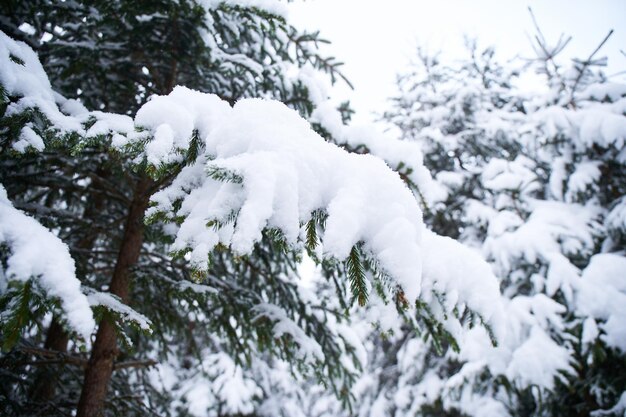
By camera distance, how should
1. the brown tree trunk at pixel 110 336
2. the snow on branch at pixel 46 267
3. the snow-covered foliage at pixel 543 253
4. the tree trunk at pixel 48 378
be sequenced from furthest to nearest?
the snow-covered foliage at pixel 543 253 < the tree trunk at pixel 48 378 < the brown tree trunk at pixel 110 336 < the snow on branch at pixel 46 267

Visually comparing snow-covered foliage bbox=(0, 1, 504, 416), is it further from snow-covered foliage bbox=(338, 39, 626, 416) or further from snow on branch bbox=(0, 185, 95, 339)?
snow-covered foliage bbox=(338, 39, 626, 416)

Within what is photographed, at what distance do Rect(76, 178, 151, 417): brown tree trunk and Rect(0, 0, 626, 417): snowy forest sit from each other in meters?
0.02

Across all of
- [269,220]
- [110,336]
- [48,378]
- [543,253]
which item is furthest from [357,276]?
[543,253]

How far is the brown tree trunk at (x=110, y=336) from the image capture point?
2.56 meters

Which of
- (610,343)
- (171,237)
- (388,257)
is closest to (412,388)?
(610,343)

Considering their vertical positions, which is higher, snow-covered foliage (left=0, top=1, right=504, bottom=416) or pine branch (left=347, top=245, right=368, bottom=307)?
snow-covered foliage (left=0, top=1, right=504, bottom=416)

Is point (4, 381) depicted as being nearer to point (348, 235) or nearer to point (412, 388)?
point (348, 235)

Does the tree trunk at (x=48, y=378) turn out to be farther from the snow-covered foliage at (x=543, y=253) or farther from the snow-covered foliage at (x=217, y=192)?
the snow-covered foliage at (x=543, y=253)

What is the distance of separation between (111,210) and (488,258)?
587cm

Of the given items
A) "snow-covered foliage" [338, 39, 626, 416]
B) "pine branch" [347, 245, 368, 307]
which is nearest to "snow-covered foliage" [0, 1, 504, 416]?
"pine branch" [347, 245, 368, 307]

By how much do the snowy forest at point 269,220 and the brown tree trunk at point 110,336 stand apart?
16 millimetres

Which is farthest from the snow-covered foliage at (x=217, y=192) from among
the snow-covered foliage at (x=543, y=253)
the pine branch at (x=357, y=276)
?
the snow-covered foliage at (x=543, y=253)

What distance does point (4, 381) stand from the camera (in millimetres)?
2510

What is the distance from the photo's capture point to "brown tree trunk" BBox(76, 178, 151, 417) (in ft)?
8.39
